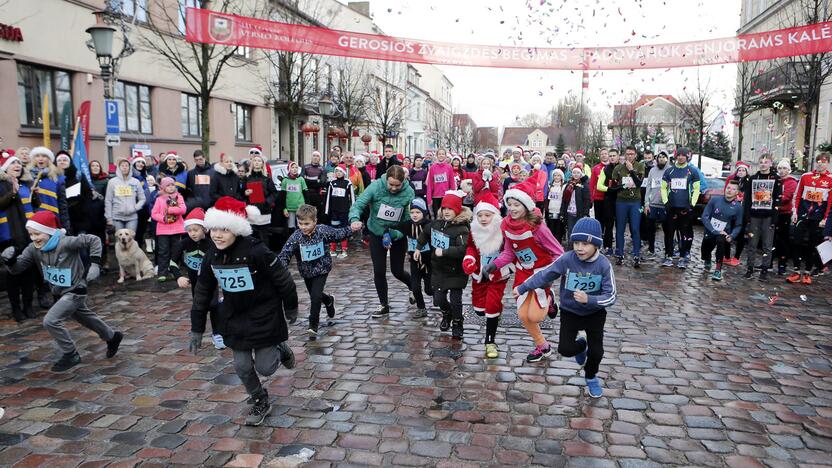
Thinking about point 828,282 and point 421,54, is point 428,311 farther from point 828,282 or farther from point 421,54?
point 828,282

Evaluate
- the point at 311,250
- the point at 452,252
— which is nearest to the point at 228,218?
the point at 311,250

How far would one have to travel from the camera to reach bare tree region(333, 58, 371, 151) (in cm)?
3359

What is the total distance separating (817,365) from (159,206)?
9.27 meters

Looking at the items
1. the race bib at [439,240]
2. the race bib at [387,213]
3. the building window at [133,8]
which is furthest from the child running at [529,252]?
the building window at [133,8]

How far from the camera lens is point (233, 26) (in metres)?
10.9

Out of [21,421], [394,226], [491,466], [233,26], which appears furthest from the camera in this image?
[233,26]

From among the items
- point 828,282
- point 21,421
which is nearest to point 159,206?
point 21,421

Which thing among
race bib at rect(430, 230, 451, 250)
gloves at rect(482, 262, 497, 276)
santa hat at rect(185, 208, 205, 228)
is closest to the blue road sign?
santa hat at rect(185, 208, 205, 228)

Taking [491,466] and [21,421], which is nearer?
[491,466]

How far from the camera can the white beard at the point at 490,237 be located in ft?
20.2

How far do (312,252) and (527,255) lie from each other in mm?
2451

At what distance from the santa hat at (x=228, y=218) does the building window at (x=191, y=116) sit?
2167cm

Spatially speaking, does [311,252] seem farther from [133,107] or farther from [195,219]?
[133,107]

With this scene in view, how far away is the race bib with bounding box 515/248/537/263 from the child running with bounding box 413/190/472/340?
663 millimetres
